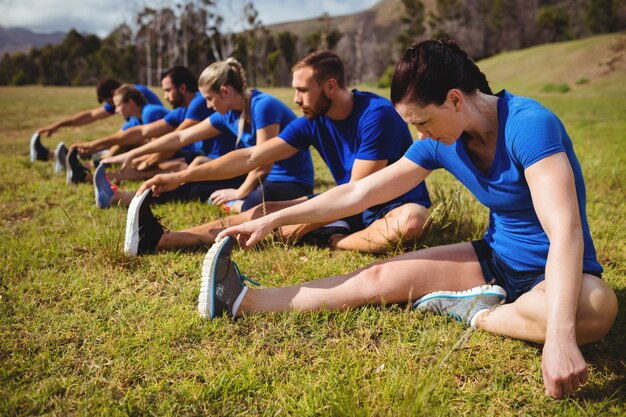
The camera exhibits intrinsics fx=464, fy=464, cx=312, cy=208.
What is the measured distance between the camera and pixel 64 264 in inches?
131

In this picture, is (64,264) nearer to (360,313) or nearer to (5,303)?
(5,303)

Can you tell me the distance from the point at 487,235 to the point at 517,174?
0.64 m

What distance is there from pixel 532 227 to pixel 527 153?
435mm

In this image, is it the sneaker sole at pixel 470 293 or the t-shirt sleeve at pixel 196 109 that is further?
the t-shirt sleeve at pixel 196 109

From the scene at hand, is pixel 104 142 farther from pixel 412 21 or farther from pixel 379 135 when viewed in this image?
pixel 412 21

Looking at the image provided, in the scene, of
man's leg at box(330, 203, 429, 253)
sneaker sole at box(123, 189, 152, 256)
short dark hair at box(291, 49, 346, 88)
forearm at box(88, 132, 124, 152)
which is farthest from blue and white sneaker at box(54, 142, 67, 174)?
man's leg at box(330, 203, 429, 253)

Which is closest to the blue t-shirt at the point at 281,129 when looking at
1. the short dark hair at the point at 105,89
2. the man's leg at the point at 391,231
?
the man's leg at the point at 391,231

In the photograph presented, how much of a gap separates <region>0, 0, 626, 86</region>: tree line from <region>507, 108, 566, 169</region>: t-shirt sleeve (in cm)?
5121

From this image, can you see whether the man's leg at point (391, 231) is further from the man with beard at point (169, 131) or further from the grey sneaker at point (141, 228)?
the man with beard at point (169, 131)

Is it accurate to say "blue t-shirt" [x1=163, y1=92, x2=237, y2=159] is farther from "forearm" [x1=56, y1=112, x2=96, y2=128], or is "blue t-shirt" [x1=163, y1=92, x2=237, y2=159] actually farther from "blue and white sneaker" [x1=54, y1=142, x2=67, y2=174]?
"forearm" [x1=56, y1=112, x2=96, y2=128]

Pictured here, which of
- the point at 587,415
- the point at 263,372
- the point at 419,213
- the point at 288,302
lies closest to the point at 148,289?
the point at 288,302

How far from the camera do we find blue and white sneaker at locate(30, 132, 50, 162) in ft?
24.8

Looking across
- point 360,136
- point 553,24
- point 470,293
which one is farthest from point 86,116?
point 553,24

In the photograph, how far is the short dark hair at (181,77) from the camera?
20.1ft
